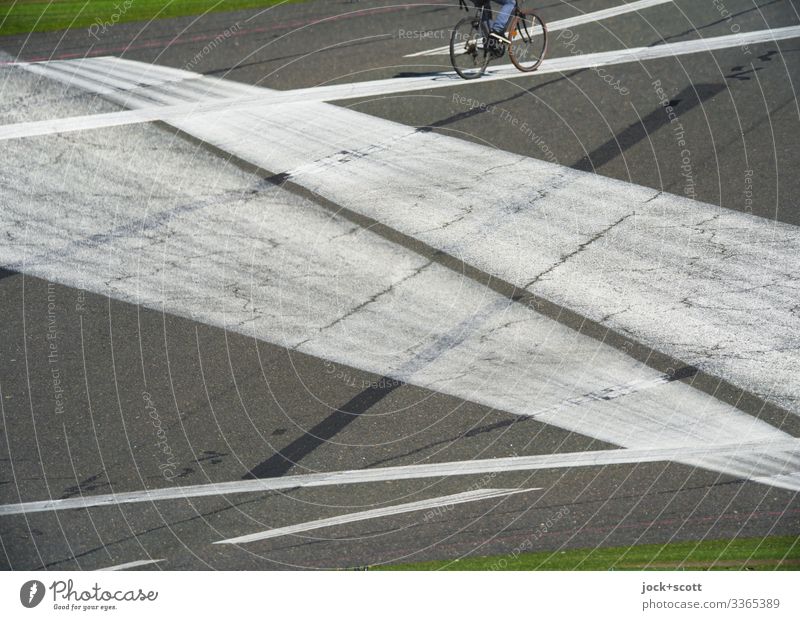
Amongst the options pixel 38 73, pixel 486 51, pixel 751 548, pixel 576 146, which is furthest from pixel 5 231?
pixel 751 548

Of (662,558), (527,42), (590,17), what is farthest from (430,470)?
(590,17)

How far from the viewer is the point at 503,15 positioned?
12.0 metres

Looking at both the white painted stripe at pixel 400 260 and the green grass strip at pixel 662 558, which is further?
the white painted stripe at pixel 400 260

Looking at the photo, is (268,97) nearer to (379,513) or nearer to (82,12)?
(82,12)

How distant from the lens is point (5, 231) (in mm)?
11836

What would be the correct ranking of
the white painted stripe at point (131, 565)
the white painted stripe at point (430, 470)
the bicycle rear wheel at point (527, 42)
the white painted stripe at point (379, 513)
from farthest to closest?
the bicycle rear wheel at point (527, 42) → the white painted stripe at point (430, 470) → the white painted stripe at point (379, 513) → the white painted stripe at point (131, 565)

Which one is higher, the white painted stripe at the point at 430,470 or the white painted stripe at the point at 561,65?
the white painted stripe at the point at 561,65

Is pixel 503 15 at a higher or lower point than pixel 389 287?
higher

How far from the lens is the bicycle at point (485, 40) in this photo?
12.0m

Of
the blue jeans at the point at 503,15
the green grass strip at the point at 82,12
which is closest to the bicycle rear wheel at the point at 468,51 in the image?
the blue jeans at the point at 503,15

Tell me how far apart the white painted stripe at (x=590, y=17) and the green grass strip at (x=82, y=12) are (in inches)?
103

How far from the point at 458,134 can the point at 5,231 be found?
5.39m

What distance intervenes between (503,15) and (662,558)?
21.1ft

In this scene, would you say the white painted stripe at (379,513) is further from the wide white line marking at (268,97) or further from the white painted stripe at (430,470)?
the wide white line marking at (268,97)
